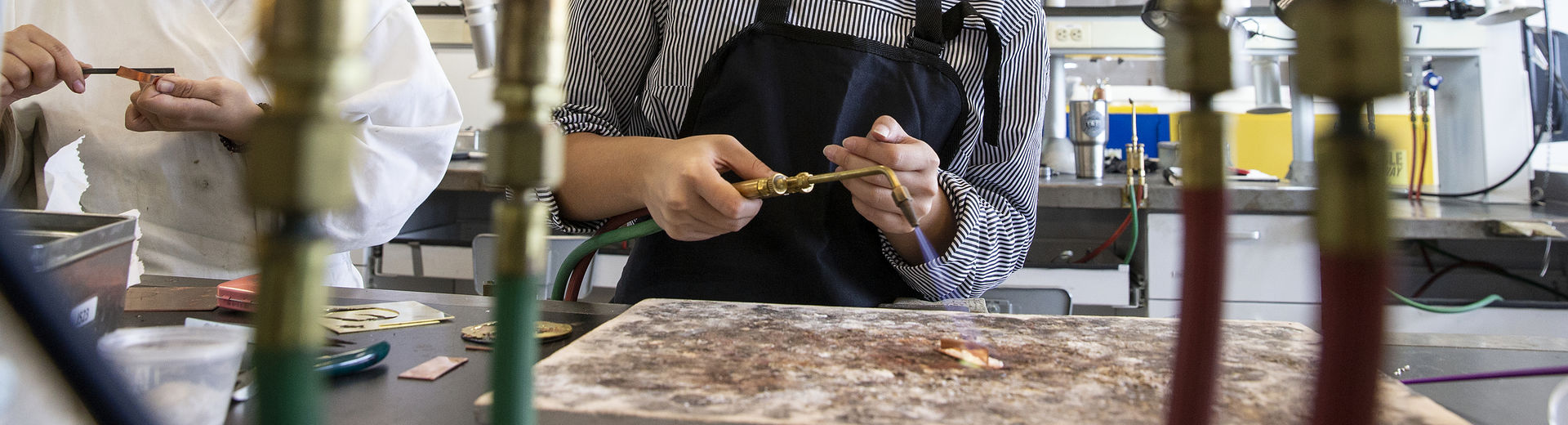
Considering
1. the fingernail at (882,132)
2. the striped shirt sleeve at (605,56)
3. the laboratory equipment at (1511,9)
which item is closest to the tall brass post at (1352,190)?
the fingernail at (882,132)

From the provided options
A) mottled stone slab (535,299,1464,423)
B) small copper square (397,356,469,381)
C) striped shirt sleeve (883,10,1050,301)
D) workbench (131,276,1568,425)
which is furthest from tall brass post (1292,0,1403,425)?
striped shirt sleeve (883,10,1050,301)

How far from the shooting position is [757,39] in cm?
86

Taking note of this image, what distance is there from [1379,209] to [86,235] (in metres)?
0.50

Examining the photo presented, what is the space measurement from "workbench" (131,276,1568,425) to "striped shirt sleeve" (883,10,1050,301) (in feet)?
1.02

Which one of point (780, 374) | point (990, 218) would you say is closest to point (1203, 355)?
point (780, 374)

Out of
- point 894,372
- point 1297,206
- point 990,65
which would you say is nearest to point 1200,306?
point 894,372

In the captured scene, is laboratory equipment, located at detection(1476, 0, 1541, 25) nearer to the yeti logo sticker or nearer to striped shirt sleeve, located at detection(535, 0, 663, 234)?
the yeti logo sticker

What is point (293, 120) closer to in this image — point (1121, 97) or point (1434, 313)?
point (1434, 313)

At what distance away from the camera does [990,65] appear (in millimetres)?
882

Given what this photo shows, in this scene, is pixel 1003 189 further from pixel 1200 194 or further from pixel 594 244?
pixel 1200 194

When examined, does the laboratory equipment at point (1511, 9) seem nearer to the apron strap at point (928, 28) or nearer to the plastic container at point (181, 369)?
the apron strap at point (928, 28)

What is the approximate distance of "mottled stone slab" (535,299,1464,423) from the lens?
39 cm

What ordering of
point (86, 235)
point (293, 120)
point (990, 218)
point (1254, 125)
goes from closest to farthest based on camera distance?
1. point (293, 120)
2. point (86, 235)
3. point (990, 218)
4. point (1254, 125)

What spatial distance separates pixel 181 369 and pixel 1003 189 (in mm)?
732
